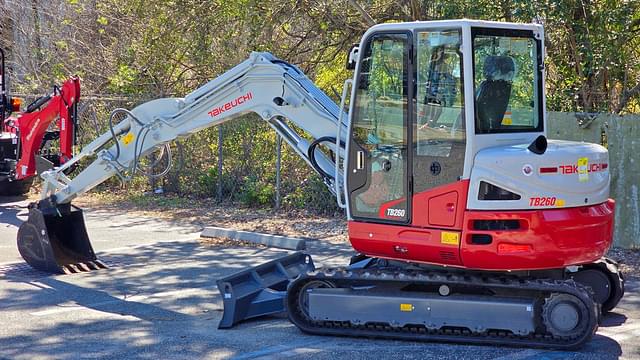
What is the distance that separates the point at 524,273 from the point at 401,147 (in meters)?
1.49

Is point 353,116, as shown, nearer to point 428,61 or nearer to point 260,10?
point 428,61

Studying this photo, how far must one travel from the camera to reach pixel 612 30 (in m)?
13.1

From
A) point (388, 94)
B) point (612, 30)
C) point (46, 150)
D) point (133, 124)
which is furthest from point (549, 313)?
point (46, 150)

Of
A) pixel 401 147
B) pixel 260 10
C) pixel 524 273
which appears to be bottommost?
pixel 524 273

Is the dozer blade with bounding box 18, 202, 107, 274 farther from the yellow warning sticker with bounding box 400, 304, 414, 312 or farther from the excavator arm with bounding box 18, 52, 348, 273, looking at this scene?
the yellow warning sticker with bounding box 400, 304, 414, 312

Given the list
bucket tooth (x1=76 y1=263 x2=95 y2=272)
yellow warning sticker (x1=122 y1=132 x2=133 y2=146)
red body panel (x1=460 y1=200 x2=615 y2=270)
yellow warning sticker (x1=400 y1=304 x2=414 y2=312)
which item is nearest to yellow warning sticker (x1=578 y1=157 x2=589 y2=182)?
red body panel (x1=460 y1=200 x2=615 y2=270)

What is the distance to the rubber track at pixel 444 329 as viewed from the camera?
7.32m

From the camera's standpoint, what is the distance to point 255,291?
858cm

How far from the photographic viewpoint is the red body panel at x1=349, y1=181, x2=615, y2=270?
24.1 ft

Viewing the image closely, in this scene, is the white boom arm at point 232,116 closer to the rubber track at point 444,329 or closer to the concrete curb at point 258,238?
the rubber track at point 444,329

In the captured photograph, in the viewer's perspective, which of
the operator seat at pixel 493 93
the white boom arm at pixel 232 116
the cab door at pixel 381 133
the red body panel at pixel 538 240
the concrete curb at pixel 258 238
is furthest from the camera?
the concrete curb at pixel 258 238

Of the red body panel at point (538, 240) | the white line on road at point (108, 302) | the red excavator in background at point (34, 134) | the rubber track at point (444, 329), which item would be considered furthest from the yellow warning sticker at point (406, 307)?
the red excavator in background at point (34, 134)

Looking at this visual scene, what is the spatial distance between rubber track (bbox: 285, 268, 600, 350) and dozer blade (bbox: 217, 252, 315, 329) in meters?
0.50

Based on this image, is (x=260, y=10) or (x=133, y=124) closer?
(x=133, y=124)
